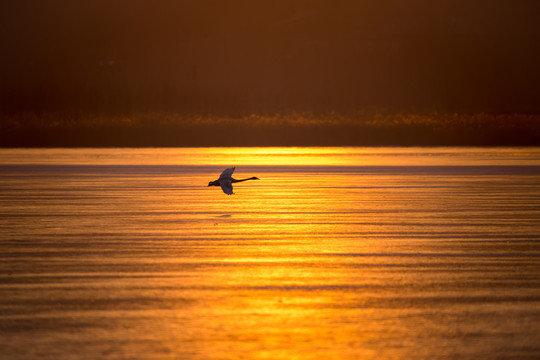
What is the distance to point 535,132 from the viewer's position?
2189 inches

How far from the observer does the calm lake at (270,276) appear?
5.95 meters

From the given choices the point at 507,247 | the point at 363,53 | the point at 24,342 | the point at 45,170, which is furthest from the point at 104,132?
the point at 363,53

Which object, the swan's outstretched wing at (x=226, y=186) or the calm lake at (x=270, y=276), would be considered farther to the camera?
the swan's outstretched wing at (x=226, y=186)

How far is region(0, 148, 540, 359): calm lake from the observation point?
595cm

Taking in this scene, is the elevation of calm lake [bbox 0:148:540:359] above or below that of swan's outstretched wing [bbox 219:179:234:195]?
below

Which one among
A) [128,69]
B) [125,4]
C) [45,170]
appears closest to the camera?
[45,170]

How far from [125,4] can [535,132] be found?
121 metres

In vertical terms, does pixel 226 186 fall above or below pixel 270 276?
above

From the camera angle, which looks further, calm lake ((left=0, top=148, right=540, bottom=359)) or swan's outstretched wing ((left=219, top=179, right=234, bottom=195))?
swan's outstretched wing ((left=219, top=179, right=234, bottom=195))

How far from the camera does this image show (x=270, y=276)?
8281mm

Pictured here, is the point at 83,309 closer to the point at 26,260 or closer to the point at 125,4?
the point at 26,260

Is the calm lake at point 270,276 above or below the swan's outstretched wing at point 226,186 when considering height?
below

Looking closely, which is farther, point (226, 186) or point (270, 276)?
point (226, 186)

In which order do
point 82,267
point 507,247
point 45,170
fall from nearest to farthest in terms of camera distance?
point 82,267, point 507,247, point 45,170
